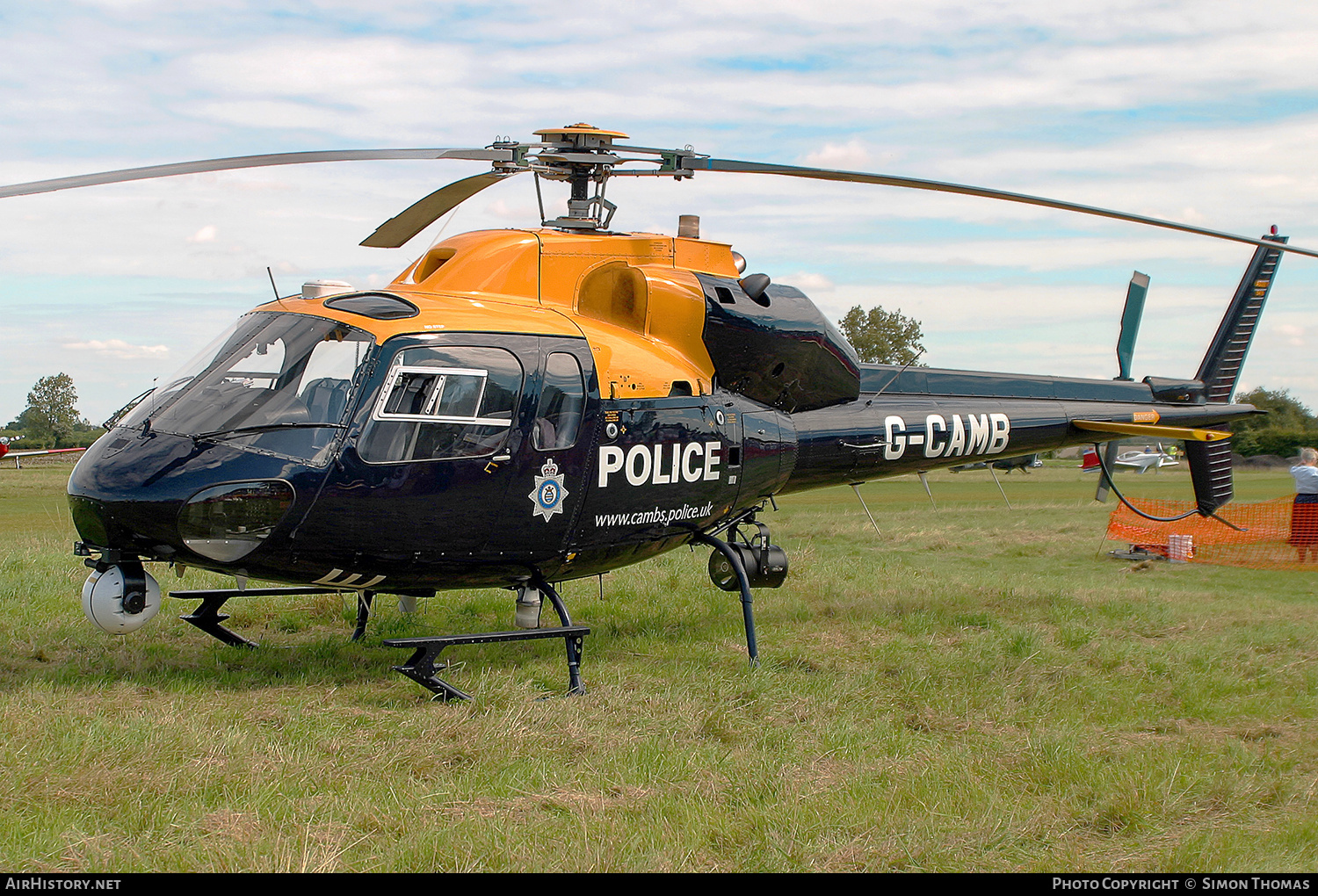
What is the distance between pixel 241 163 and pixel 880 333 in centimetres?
4552

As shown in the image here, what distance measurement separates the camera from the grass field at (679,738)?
461 centimetres

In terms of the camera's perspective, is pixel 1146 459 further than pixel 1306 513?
Yes

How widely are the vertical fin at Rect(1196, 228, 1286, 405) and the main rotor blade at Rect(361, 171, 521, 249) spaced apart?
9351 millimetres

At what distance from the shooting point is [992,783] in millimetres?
5551

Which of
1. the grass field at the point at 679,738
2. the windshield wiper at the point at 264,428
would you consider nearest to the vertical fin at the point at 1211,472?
the grass field at the point at 679,738

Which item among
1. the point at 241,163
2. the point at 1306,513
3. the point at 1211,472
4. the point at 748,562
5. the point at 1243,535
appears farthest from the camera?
the point at 1243,535

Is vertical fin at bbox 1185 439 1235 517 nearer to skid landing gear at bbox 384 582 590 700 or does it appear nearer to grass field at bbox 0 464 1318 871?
grass field at bbox 0 464 1318 871

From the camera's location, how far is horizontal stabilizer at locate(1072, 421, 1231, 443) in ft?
36.3

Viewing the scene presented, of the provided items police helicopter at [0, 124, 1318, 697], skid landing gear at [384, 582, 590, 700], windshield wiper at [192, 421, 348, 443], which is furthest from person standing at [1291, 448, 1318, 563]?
windshield wiper at [192, 421, 348, 443]

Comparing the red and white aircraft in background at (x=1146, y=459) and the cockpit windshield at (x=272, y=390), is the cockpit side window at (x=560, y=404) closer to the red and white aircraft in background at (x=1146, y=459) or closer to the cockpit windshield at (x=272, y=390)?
the cockpit windshield at (x=272, y=390)

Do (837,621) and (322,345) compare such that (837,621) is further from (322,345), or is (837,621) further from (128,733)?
(128,733)

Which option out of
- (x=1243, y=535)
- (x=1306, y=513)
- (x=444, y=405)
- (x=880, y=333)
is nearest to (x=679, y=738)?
(x=444, y=405)

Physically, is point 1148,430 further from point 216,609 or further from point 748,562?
point 216,609

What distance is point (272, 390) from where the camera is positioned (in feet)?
21.4
